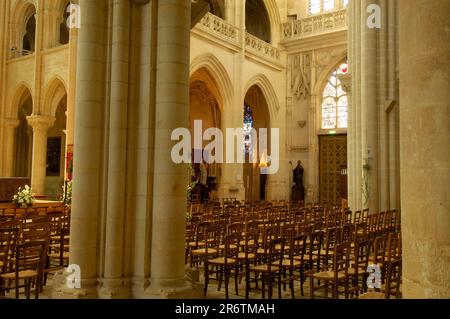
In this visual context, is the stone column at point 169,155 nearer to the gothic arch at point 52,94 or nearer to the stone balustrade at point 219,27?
the stone balustrade at point 219,27

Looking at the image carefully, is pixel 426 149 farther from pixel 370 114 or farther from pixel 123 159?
pixel 370 114

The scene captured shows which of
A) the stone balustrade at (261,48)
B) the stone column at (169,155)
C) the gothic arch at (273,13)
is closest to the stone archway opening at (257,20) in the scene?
the gothic arch at (273,13)

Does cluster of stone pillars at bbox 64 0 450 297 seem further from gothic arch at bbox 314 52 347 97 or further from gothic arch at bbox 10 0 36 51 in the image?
gothic arch at bbox 314 52 347 97

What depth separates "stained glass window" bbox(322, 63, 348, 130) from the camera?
25.6 meters

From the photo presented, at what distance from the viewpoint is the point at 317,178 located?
25844mm

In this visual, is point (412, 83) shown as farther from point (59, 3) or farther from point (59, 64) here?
point (59, 3)

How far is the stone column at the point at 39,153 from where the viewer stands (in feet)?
68.0

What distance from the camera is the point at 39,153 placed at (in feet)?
69.0

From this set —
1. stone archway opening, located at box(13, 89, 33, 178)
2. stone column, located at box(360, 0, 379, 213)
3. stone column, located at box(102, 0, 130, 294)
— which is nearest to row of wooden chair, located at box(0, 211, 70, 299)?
stone column, located at box(102, 0, 130, 294)

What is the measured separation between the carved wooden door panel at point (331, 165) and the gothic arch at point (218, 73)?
6.73 metres

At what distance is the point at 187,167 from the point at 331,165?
68.8 ft

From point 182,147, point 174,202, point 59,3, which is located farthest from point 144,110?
point 59,3

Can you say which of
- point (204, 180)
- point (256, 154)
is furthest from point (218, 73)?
point (256, 154)

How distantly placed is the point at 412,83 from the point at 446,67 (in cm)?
23
